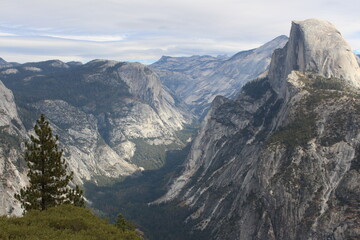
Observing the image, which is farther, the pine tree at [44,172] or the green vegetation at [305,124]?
the green vegetation at [305,124]

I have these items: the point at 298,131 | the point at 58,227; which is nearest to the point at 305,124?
the point at 298,131

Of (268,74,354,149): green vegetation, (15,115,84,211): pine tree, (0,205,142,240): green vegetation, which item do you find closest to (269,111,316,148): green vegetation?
(268,74,354,149): green vegetation

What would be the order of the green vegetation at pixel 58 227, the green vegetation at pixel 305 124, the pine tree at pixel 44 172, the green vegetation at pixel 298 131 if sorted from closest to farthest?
the green vegetation at pixel 58 227 < the pine tree at pixel 44 172 < the green vegetation at pixel 305 124 < the green vegetation at pixel 298 131

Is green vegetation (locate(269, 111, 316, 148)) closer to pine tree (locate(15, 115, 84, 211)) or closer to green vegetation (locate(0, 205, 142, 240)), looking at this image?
pine tree (locate(15, 115, 84, 211))

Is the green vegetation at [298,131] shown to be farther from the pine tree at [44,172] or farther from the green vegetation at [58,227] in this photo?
the green vegetation at [58,227]

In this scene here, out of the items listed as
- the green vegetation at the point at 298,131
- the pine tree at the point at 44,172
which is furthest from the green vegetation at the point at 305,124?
the pine tree at the point at 44,172

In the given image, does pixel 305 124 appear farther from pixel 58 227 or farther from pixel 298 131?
pixel 58 227

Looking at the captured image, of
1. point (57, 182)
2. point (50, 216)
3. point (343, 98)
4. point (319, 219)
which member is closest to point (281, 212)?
point (319, 219)

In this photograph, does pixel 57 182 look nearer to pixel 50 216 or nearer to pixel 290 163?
pixel 50 216

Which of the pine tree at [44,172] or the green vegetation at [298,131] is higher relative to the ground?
the pine tree at [44,172]

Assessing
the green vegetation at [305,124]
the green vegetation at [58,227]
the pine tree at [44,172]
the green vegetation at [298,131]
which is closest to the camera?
the green vegetation at [58,227]
